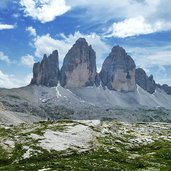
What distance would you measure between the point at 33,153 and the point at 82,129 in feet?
92.0

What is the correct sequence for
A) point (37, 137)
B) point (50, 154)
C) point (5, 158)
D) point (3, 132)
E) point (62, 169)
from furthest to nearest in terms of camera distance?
point (3, 132)
point (37, 137)
point (50, 154)
point (5, 158)
point (62, 169)

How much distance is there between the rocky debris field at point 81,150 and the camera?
2058 inches

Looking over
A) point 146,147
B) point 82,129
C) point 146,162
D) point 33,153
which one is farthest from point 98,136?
point 146,162

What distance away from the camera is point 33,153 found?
6919 cm

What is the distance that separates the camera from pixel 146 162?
181 ft

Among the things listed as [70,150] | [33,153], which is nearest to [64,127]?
[70,150]

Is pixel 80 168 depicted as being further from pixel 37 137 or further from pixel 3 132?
pixel 3 132

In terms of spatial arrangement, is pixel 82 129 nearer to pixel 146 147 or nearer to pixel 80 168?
pixel 146 147

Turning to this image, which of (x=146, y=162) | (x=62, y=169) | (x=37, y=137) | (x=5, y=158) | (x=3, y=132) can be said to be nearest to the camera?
(x=62, y=169)

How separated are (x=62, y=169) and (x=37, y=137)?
115 ft

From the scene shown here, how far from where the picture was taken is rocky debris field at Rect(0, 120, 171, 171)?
52266 mm

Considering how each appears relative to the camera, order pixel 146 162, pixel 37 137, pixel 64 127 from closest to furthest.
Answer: pixel 146 162, pixel 37 137, pixel 64 127

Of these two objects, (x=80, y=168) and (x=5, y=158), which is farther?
(x=5, y=158)

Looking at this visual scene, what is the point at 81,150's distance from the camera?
76.2 meters
